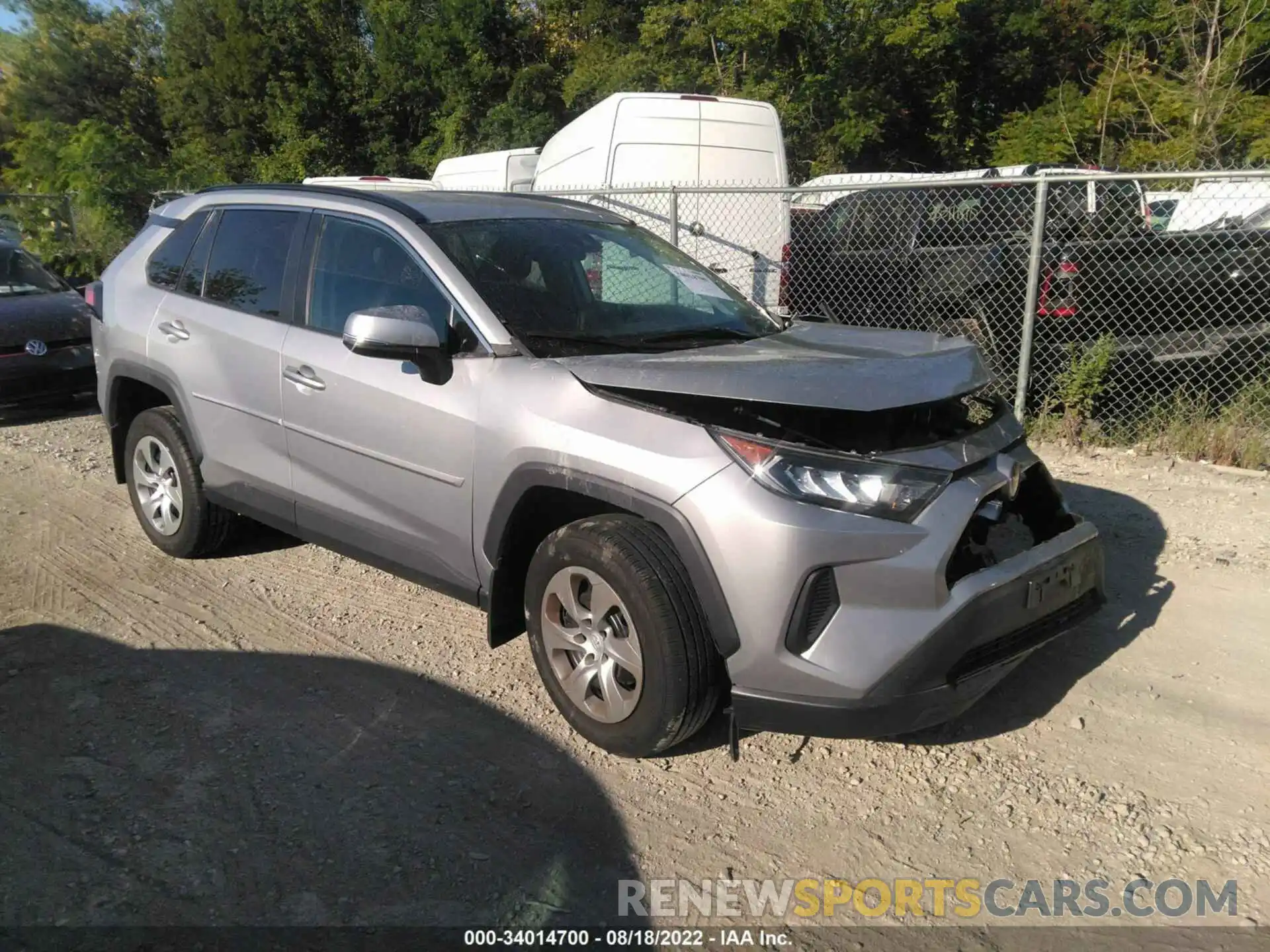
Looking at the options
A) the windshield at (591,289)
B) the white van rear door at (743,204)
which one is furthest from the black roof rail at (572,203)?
the white van rear door at (743,204)

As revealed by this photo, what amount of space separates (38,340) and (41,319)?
0.24 meters

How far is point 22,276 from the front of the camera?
884cm

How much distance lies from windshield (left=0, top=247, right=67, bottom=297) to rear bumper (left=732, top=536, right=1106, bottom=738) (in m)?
8.39

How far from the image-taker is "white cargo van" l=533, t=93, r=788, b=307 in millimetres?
8891

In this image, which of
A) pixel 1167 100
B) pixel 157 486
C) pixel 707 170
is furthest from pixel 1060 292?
pixel 1167 100

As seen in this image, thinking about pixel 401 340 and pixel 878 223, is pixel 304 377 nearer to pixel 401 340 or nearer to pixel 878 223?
pixel 401 340

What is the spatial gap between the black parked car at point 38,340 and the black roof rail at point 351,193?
410cm

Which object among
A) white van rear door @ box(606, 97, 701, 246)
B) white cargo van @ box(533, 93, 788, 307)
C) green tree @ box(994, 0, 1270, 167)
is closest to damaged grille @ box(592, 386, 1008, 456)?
white cargo van @ box(533, 93, 788, 307)

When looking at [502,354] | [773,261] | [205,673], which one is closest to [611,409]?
[502,354]

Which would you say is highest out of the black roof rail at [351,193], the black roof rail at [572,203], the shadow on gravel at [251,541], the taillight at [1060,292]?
the black roof rail at [351,193]

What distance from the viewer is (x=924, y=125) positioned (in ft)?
82.2

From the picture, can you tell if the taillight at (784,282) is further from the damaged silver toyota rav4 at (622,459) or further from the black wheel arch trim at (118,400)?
the black wheel arch trim at (118,400)

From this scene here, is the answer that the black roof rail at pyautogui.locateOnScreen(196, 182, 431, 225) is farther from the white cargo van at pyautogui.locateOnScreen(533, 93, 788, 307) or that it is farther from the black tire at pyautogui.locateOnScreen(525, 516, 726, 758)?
the white cargo van at pyautogui.locateOnScreen(533, 93, 788, 307)

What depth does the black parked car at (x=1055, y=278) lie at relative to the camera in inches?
263
